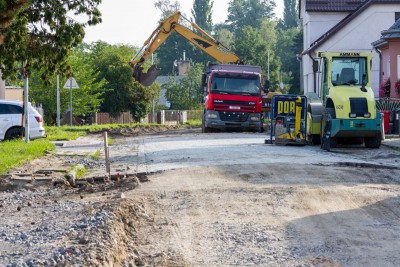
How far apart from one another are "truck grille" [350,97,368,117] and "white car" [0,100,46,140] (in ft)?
39.4

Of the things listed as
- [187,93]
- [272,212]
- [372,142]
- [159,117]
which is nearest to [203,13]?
[187,93]

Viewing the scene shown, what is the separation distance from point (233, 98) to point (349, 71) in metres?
12.0

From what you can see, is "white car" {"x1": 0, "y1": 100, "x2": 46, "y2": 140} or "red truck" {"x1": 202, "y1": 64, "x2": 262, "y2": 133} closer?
"white car" {"x1": 0, "y1": 100, "x2": 46, "y2": 140}

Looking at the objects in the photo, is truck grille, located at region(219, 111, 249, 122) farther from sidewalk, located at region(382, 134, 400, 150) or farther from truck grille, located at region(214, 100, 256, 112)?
sidewalk, located at region(382, 134, 400, 150)

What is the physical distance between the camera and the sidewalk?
27.8 meters

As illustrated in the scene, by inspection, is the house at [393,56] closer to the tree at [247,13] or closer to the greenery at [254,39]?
the greenery at [254,39]

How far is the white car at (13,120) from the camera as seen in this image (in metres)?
31.6

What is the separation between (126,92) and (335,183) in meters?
54.9

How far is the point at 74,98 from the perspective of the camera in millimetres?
60469

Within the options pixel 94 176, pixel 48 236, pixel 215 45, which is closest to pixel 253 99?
pixel 215 45

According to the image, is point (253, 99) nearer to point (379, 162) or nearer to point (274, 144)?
point (274, 144)

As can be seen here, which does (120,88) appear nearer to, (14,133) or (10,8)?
(14,133)

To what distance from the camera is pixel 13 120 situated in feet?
104

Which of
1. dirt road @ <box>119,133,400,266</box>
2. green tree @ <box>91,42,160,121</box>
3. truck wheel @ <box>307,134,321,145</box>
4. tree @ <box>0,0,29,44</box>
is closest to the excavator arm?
truck wheel @ <box>307,134,321,145</box>
